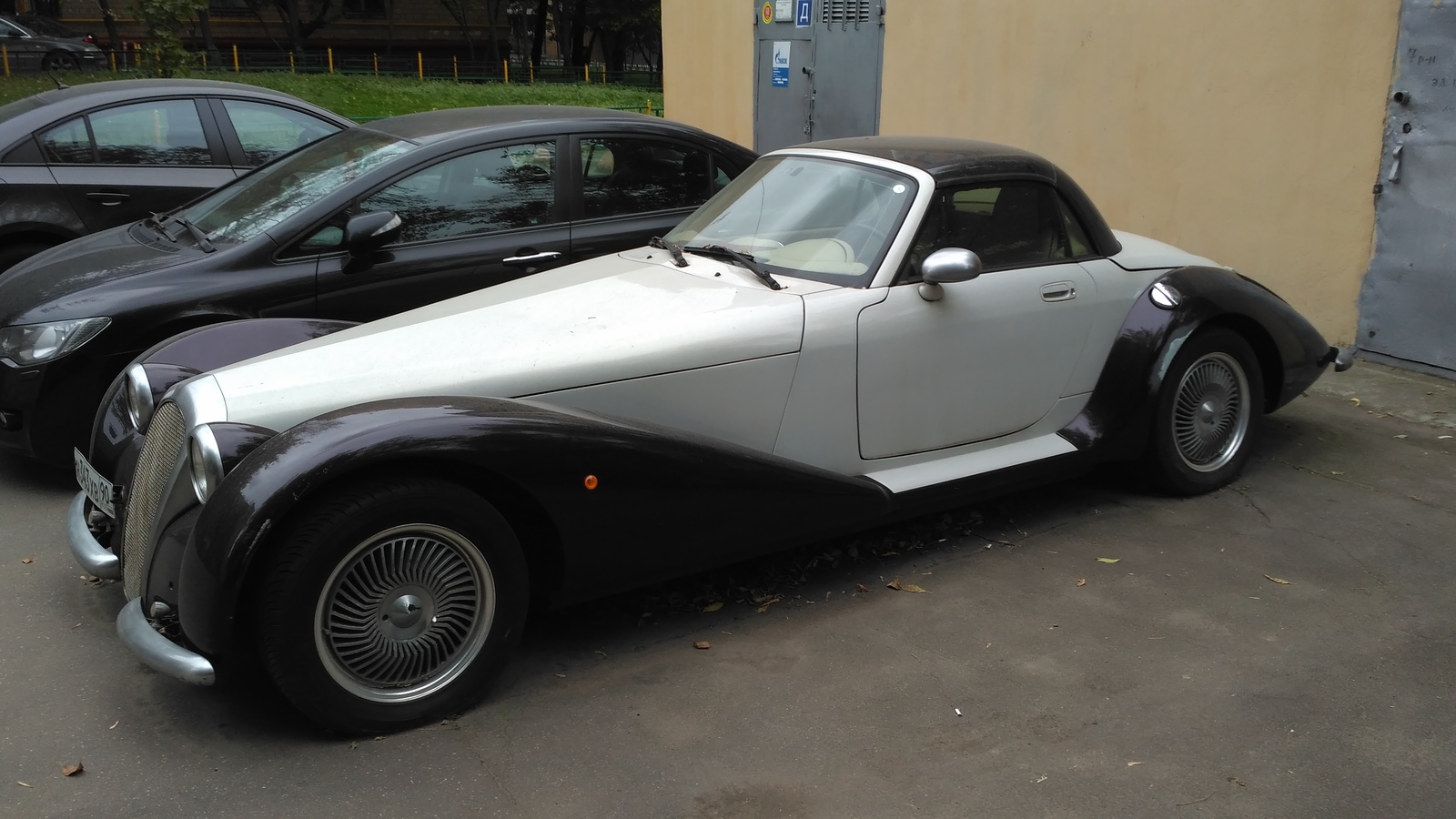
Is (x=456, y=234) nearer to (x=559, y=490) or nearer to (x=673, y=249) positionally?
(x=673, y=249)

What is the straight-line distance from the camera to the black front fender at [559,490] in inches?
118

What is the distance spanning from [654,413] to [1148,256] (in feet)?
8.76

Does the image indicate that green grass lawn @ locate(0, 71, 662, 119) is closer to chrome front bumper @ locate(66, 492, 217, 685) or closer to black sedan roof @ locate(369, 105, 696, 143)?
black sedan roof @ locate(369, 105, 696, 143)

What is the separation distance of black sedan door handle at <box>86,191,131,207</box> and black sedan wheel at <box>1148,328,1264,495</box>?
6.05 metres

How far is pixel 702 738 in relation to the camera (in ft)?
10.8

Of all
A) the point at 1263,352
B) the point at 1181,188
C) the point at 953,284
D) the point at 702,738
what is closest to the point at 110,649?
the point at 702,738

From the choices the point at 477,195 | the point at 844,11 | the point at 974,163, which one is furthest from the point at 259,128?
the point at 844,11

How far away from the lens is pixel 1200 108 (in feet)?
25.7

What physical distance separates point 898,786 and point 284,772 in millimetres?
1664

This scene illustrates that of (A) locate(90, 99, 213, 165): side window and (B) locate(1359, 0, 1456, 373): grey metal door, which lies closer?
(B) locate(1359, 0, 1456, 373): grey metal door

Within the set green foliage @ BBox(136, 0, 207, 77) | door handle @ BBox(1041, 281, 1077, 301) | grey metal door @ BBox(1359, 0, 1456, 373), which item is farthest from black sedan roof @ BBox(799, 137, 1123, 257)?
green foliage @ BBox(136, 0, 207, 77)

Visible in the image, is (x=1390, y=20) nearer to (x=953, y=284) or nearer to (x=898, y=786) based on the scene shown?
A: (x=953, y=284)

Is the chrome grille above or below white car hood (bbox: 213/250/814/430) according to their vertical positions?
below

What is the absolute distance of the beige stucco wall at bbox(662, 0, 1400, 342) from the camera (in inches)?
275
